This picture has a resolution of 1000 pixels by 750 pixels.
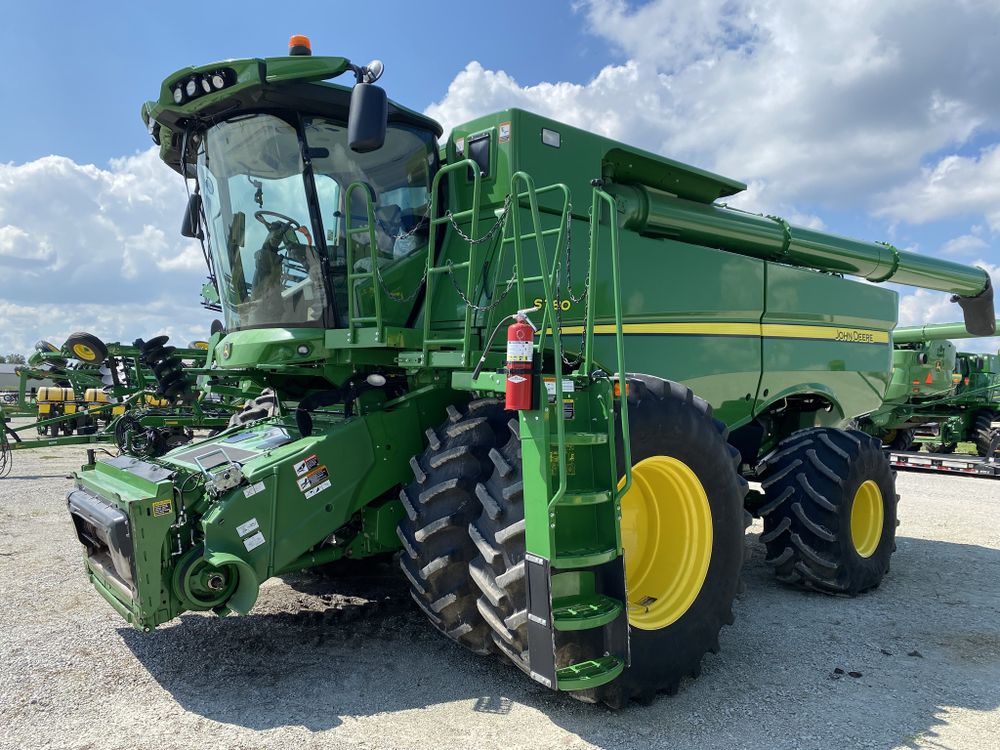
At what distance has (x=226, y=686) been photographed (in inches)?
140

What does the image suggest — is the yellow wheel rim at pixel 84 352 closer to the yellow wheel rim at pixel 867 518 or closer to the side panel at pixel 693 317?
the side panel at pixel 693 317

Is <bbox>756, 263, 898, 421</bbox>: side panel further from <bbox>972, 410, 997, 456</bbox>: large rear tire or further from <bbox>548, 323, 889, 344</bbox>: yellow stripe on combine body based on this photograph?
<bbox>972, 410, 997, 456</bbox>: large rear tire

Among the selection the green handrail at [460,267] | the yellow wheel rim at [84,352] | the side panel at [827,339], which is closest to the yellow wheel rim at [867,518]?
the side panel at [827,339]

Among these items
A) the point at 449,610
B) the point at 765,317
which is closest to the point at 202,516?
the point at 449,610

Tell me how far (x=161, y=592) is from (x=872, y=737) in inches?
127

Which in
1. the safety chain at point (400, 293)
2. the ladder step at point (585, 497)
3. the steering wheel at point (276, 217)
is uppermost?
the steering wheel at point (276, 217)

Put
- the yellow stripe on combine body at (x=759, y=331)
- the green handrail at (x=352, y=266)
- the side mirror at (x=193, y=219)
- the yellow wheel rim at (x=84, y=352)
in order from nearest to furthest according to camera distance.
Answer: the green handrail at (x=352, y=266) < the yellow stripe on combine body at (x=759, y=331) < the side mirror at (x=193, y=219) < the yellow wheel rim at (x=84, y=352)

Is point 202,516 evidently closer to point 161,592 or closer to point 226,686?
point 161,592

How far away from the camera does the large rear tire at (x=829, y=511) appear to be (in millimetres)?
5254

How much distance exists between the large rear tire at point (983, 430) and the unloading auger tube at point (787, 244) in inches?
332

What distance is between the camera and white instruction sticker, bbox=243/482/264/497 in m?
3.65

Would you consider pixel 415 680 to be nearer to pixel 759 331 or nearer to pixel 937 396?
pixel 759 331

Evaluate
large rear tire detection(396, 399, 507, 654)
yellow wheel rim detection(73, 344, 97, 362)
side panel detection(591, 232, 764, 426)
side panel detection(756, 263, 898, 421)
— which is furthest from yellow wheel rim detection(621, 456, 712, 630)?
yellow wheel rim detection(73, 344, 97, 362)

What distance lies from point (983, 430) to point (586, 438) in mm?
16272
